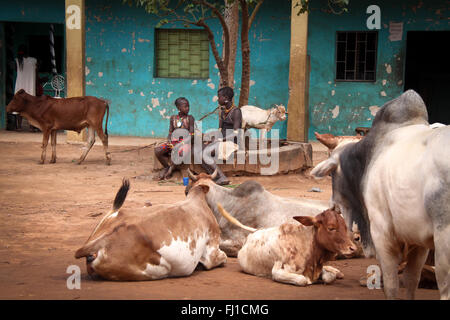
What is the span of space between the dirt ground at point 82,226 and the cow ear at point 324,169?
860 millimetres

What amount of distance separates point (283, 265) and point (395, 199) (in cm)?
145

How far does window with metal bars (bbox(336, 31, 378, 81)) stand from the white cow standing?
37.7ft

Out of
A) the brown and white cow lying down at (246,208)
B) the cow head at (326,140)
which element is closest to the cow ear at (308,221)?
the brown and white cow lying down at (246,208)

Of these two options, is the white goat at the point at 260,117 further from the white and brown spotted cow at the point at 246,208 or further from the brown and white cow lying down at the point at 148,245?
the brown and white cow lying down at the point at 148,245

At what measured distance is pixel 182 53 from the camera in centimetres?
1579

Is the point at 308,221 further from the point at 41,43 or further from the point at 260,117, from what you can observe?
the point at 41,43

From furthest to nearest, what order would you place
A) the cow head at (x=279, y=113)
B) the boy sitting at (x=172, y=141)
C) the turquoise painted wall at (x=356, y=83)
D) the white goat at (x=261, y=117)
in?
the turquoise painted wall at (x=356, y=83) < the cow head at (x=279, y=113) < the white goat at (x=261, y=117) < the boy sitting at (x=172, y=141)

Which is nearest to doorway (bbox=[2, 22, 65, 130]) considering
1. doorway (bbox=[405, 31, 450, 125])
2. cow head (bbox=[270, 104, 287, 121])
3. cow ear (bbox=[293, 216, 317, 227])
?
cow head (bbox=[270, 104, 287, 121])

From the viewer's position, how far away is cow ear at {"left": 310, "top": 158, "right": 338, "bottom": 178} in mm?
4184

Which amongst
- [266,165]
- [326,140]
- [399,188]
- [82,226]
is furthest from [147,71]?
[399,188]

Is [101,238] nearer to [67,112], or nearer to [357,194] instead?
[357,194]

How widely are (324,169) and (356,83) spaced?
11.6 metres

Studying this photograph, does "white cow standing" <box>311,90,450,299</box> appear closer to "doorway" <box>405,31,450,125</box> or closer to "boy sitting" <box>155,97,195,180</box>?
"boy sitting" <box>155,97,195,180</box>

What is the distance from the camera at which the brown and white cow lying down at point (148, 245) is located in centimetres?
439
